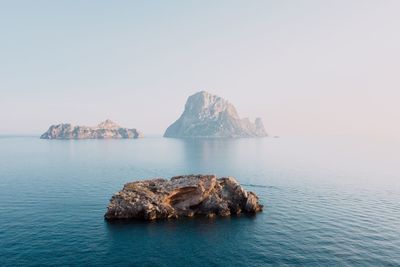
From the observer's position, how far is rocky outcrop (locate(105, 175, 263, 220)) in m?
75.2

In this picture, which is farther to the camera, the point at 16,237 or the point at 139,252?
the point at 16,237

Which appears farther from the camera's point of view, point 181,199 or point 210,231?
Answer: point 181,199

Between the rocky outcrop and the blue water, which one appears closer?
the blue water

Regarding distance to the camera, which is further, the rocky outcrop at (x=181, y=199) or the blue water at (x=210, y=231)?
the rocky outcrop at (x=181, y=199)

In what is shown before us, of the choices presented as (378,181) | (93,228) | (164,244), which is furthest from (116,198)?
(378,181)

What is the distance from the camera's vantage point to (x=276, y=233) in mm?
66188

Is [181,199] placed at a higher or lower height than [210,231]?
higher

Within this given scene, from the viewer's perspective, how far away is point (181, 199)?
82438mm

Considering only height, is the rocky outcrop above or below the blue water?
above

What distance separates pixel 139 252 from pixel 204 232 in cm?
1711

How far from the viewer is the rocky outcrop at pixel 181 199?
75.2 m

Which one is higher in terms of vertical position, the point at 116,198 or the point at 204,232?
the point at 116,198

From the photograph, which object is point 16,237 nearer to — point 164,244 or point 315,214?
point 164,244

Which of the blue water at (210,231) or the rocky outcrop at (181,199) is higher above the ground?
the rocky outcrop at (181,199)
